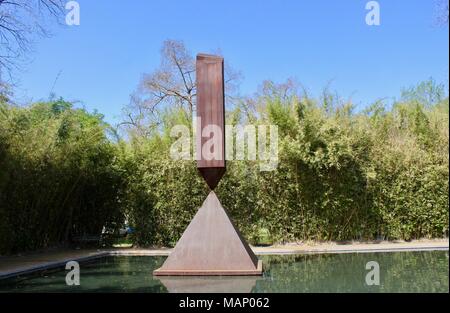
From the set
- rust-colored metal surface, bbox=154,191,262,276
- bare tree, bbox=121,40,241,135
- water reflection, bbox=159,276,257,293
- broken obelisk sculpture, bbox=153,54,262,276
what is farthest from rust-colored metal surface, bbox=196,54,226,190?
bare tree, bbox=121,40,241,135

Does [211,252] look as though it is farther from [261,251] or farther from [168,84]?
[168,84]

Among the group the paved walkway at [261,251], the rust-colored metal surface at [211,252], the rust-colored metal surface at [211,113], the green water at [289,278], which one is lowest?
the paved walkway at [261,251]

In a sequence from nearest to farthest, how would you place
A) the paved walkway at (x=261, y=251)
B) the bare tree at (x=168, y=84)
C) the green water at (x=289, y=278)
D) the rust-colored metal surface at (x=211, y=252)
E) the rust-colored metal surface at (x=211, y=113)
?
1. the green water at (x=289, y=278)
2. the rust-colored metal surface at (x=211, y=252)
3. the rust-colored metal surface at (x=211, y=113)
4. the paved walkway at (x=261, y=251)
5. the bare tree at (x=168, y=84)

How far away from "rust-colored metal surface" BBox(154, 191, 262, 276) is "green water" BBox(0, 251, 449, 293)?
162mm

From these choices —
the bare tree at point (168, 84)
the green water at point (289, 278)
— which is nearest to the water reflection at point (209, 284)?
the green water at point (289, 278)

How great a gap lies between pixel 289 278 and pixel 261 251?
2997 mm

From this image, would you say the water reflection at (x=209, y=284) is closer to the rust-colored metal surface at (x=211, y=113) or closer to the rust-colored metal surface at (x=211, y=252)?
the rust-colored metal surface at (x=211, y=252)

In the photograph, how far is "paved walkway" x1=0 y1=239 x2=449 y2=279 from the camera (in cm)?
746

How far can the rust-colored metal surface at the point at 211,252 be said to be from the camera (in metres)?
5.80

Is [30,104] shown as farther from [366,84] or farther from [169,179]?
[366,84]

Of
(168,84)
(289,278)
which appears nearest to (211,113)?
(289,278)

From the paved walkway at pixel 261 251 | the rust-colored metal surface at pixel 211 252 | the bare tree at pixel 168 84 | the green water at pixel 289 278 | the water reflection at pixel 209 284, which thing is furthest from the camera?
the bare tree at pixel 168 84

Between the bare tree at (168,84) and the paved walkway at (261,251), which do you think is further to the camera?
the bare tree at (168,84)

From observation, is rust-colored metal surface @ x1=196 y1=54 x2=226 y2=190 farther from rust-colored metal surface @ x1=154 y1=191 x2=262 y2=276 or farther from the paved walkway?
the paved walkway
